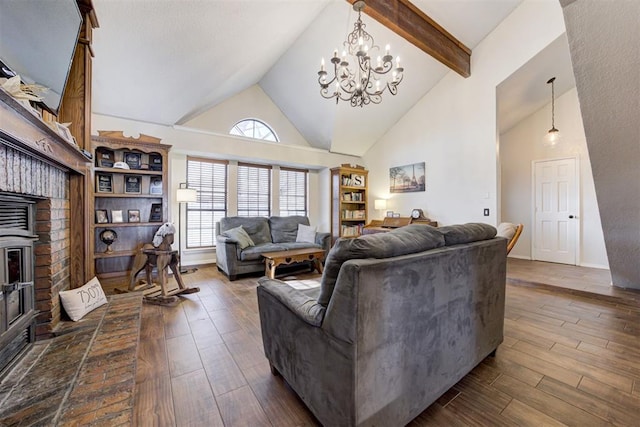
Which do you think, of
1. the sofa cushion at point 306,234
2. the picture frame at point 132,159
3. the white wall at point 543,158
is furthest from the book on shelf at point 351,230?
the picture frame at point 132,159

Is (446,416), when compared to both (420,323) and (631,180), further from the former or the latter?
(631,180)

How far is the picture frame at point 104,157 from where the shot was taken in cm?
357

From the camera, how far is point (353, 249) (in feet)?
3.69

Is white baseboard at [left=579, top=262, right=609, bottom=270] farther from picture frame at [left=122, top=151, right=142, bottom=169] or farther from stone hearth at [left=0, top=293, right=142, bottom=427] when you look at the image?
picture frame at [left=122, top=151, right=142, bottom=169]

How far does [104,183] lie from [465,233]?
4468 mm

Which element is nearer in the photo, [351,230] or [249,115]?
[249,115]

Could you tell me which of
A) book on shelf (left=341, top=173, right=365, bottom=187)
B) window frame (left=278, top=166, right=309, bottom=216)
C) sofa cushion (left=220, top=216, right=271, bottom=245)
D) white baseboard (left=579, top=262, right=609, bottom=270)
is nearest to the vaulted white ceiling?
book on shelf (left=341, top=173, right=365, bottom=187)

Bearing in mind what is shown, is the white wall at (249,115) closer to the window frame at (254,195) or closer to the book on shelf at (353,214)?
the window frame at (254,195)

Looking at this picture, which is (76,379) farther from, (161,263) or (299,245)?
(299,245)

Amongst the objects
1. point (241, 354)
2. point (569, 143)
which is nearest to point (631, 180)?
point (569, 143)

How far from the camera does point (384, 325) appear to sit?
1078 mm

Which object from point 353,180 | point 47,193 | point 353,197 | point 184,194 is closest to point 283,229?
point 184,194

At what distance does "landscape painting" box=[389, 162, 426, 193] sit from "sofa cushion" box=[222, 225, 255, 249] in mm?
3334

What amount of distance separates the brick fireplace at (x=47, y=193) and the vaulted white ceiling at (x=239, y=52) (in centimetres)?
152
